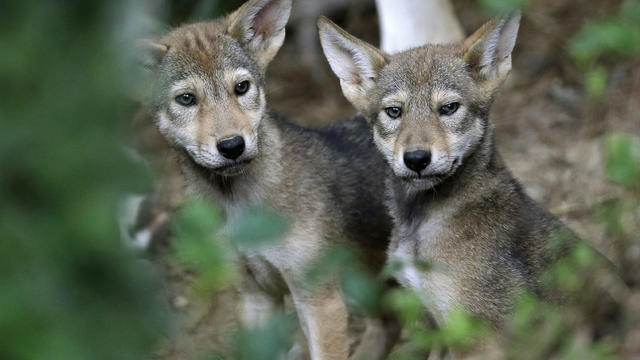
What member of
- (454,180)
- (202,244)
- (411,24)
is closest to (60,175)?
(202,244)

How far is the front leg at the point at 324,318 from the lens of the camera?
578 cm

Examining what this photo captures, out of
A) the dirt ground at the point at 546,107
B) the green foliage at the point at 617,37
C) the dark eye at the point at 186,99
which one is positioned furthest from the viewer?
the dirt ground at the point at 546,107

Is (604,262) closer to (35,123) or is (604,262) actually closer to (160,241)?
(35,123)

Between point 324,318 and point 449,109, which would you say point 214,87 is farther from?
point 324,318

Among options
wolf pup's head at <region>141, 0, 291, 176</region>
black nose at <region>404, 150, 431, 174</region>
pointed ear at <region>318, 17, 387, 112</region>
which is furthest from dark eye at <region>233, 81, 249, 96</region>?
black nose at <region>404, 150, 431, 174</region>

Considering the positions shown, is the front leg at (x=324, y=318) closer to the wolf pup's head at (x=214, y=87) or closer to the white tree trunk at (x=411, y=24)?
the wolf pup's head at (x=214, y=87)

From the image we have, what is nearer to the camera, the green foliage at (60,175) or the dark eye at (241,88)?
the green foliage at (60,175)

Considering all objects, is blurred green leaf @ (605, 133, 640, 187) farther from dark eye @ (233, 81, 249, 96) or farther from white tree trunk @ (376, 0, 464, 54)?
white tree trunk @ (376, 0, 464, 54)

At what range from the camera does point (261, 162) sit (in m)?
5.97

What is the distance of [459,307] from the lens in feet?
17.4

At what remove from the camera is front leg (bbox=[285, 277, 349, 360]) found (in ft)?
19.0

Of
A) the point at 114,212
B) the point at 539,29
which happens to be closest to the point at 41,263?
the point at 114,212

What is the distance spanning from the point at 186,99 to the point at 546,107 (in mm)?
4465

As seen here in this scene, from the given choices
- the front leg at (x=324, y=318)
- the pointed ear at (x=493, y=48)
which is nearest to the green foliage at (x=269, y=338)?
the front leg at (x=324, y=318)
